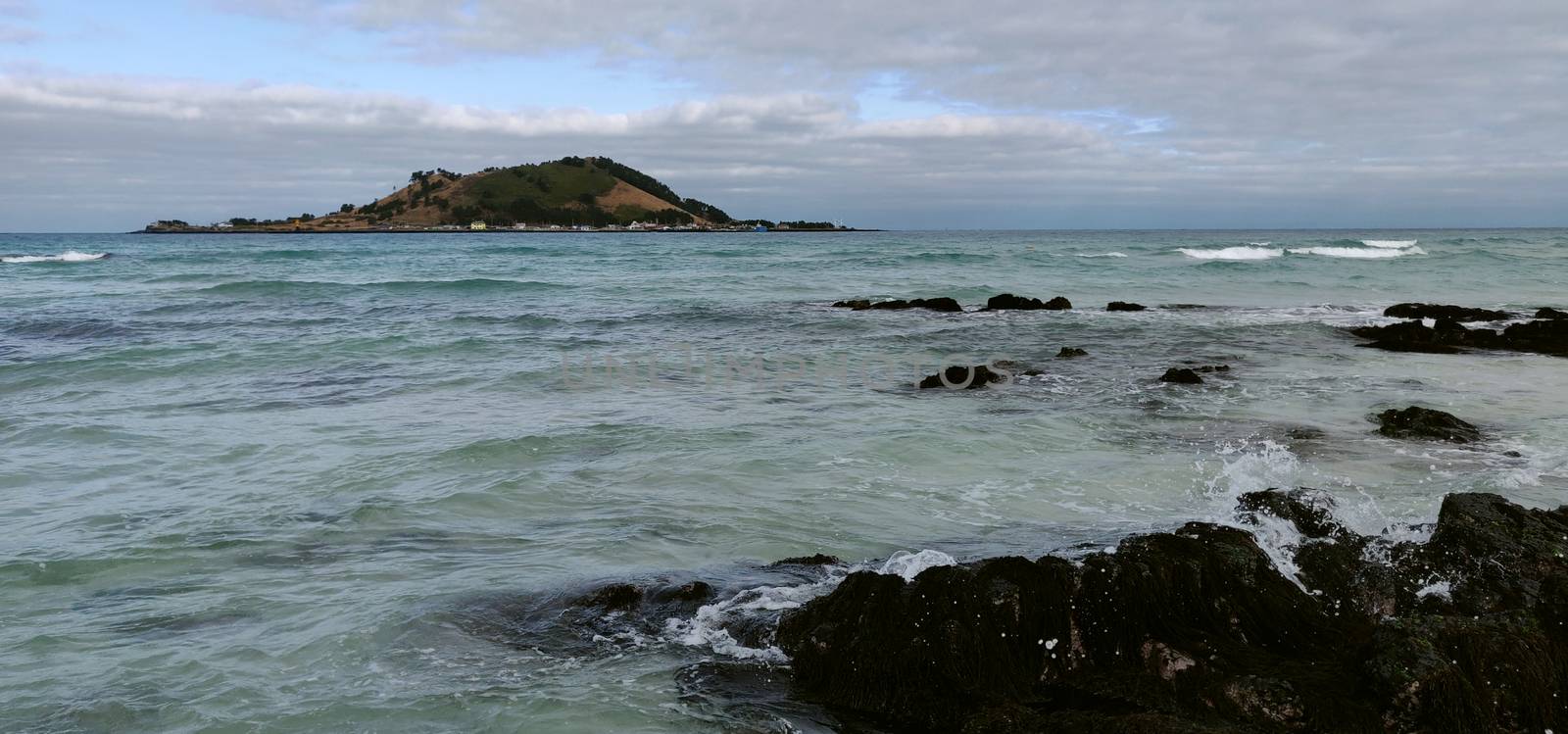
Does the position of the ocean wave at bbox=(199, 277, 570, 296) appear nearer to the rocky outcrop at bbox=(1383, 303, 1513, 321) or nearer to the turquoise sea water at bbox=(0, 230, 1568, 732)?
the turquoise sea water at bbox=(0, 230, 1568, 732)

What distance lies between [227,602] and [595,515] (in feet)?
8.93

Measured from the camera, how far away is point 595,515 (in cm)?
794

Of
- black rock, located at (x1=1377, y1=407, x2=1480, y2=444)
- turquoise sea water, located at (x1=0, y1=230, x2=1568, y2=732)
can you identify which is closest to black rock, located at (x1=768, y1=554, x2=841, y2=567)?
turquoise sea water, located at (x1=0, y1=230, x2=1568, y2=732)

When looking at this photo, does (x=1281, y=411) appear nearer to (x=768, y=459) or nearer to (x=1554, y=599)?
(x=768, y=459)

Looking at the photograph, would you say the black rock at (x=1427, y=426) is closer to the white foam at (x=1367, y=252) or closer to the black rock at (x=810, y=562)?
the black rock at (x=810, y=562)

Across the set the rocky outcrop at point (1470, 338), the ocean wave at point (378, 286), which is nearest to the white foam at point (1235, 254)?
the ocean wave at point (378, 286)

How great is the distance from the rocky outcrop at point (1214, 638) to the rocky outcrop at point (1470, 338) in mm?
14905

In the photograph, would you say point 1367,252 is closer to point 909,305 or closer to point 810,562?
point 909,305

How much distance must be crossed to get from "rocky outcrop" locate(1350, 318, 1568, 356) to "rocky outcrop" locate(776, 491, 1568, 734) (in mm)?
14905

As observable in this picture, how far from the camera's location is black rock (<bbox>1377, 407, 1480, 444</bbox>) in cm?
1013

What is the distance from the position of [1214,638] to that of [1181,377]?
10.6 meters

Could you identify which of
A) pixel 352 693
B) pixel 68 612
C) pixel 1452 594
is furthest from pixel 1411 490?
pixel 68 612

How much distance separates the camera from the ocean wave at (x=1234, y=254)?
6316 centimetres

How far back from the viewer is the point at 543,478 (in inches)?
358
